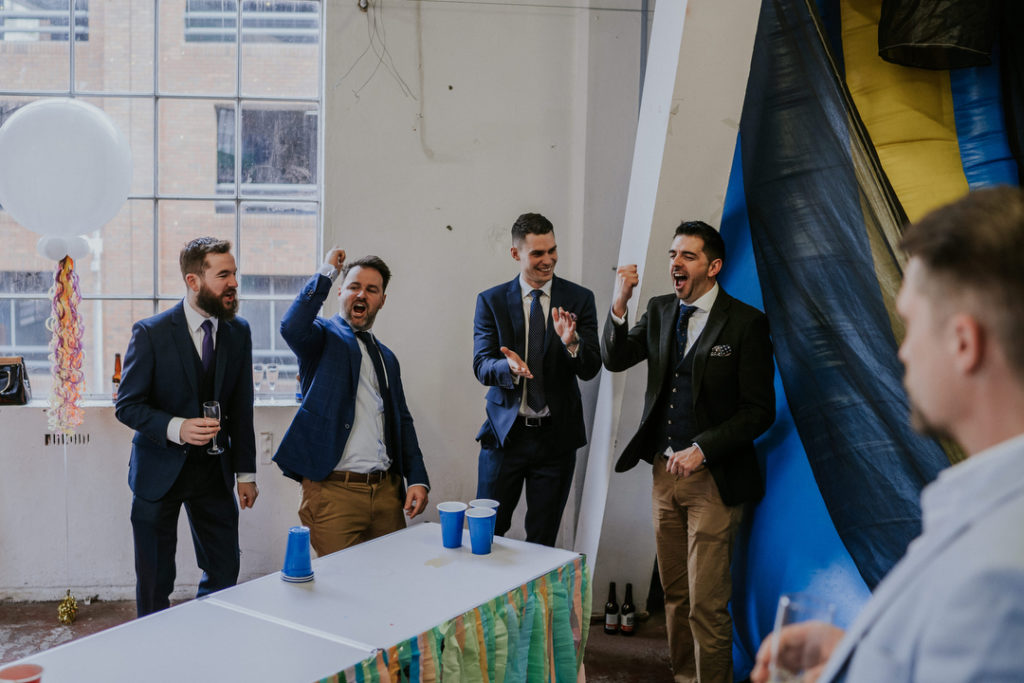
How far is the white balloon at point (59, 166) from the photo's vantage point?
11.1 ft

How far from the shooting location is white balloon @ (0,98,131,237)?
3.37m

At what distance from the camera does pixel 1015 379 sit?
91cm

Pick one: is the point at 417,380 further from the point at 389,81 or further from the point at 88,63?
the point at 88,63

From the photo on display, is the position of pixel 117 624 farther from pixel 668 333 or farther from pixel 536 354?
pixel 668 333

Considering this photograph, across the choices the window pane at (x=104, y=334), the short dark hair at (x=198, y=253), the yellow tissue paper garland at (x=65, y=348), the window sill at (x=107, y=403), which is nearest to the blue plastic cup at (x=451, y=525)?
the short dark hair at (x=198, y=253)

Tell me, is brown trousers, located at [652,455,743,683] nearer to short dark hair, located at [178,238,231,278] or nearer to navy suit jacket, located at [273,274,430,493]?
navy suit jacket, located at [273,274,430,493]

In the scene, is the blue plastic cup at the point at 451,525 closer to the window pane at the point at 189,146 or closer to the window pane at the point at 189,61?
the window pane at the point at 189,146

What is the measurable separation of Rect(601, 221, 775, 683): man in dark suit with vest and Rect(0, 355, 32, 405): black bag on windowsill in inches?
111

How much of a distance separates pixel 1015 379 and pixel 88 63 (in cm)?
434

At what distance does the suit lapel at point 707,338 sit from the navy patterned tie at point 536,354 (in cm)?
68

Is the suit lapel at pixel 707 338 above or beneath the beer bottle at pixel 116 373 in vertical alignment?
above

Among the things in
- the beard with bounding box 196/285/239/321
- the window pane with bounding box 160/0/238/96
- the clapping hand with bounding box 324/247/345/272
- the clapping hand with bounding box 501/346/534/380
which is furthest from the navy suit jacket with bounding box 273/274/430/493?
the window pane with bounding box 160/0/238/96

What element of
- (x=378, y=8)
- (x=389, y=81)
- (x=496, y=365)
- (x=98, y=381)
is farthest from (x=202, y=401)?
(x=378, y=8)

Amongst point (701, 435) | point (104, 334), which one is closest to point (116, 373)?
point (104, 334)
